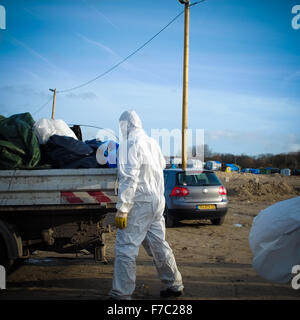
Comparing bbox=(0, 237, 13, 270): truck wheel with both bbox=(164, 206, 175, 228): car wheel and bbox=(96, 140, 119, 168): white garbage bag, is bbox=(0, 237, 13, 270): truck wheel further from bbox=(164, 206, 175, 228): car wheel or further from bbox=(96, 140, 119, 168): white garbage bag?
bbox=(164, 206, 175, 228): car wheel

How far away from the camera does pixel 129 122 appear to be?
3973 mm

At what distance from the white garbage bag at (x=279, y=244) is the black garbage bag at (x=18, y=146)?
3.01m

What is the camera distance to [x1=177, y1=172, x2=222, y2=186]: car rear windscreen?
8.36 m

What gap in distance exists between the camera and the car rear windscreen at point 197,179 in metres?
8.36

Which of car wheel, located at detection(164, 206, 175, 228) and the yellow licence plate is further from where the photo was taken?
car wheel, located at detection(164, 206, 175, 228)

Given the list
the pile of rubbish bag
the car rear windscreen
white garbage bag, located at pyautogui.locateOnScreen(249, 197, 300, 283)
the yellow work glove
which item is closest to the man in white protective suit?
the yellow work glove

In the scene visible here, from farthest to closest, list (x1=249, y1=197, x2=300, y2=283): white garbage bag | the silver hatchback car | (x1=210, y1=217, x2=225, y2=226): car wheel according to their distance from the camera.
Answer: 1. (x1=210, y1=217, x2=225, y2=226): car wheel
2. the silver hatchback car
3. (x1=249, y1=197, x2=300, y2=283): white garbage bag

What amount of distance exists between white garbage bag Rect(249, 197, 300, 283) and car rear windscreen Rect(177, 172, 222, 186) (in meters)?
4.51

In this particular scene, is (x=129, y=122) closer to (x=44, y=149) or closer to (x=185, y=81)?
(x=44, y=149)

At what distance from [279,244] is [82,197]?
7.80 ft

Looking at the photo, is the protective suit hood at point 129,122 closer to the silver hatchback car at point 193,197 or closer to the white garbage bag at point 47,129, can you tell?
the white garbage bag at point 47,129

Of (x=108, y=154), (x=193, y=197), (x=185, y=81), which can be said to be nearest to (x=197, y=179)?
(x=193, y=197)

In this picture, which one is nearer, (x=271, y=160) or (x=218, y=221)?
(x=218, y=221)
